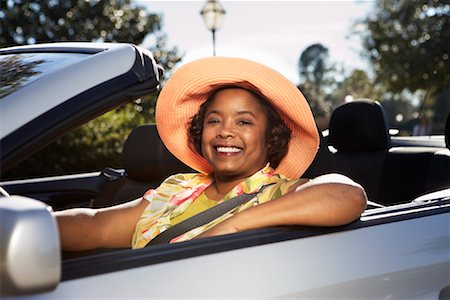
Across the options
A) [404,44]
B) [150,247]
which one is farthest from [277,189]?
[404,44]

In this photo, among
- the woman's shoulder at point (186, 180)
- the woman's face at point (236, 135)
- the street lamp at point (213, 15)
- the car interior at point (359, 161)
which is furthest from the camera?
the street lamp at point (213, 15)

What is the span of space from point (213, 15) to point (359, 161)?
25.0 ft

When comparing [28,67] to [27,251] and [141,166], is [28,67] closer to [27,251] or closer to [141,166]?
[27,251]

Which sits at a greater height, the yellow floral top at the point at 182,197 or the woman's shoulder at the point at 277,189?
the woman's shoulder at the point at 277,189

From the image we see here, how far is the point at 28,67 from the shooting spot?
1725mm

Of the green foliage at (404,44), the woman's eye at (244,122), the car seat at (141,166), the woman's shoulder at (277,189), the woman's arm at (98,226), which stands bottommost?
the green foliage at (404,44)

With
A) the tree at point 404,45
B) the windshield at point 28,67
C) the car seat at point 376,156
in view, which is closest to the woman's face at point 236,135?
the windshield at point 28,67

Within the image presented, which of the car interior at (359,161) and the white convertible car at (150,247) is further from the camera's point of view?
the car interior at (359,161)

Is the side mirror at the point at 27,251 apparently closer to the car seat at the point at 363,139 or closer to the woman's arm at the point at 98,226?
the woman's arm at the point at 98,226

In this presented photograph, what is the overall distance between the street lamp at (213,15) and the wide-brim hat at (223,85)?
26.9 feet

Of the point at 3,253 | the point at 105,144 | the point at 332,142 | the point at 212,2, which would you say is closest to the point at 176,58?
the point at 212,2

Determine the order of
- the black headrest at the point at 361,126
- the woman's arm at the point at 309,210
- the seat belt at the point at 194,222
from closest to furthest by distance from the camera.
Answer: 1. the woman's arm at the point at 309,210
2. the seat belt at the point at 194,222
3. the black headrest at the point at 361,126

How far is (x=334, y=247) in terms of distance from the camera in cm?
182

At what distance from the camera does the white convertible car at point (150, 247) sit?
1275mm
